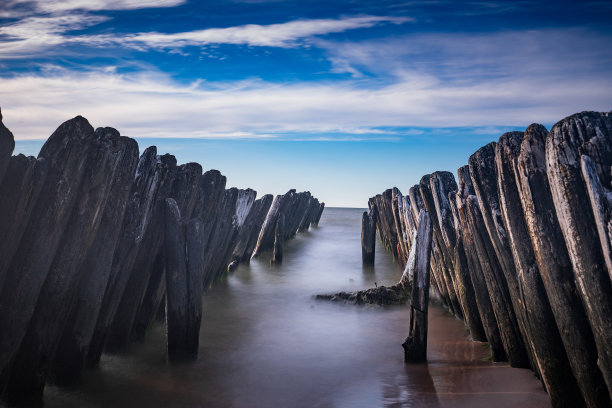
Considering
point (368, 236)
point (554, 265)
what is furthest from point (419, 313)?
point (368, 236)

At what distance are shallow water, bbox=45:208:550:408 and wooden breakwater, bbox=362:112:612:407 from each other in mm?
405

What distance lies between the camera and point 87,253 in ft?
11.7

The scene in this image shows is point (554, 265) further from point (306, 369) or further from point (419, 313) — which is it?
point (306, 369)

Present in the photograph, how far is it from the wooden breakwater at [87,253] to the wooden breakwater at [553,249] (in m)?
2.53

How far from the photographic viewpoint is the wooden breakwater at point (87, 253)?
303cm

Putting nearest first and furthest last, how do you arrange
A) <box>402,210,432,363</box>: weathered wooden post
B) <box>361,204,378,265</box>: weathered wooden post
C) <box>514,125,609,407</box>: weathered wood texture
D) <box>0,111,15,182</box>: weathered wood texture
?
<box>514,125,609,407</box>: weathered wood texture
<box>0,111,15,182</box>: weathered wood texture
<box>402,210,432,363</box>: weathered wooden post
<box>361,204,378,265</box>: weathered wooden post

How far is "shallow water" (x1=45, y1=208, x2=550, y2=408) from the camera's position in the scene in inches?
141

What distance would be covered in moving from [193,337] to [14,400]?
1494 millimetres

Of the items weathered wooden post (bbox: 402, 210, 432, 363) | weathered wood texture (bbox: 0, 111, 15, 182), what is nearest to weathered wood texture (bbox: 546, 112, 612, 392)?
weathered wooden post (bbox: 402, 210, 432, 363)

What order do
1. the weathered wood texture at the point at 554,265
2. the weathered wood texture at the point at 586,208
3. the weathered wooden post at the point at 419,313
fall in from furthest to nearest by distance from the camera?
the weathered wooden post at the point at 419,313 < the weathered wood texture at the point at 554,265 < the weathered wood texture at the point at 586,208

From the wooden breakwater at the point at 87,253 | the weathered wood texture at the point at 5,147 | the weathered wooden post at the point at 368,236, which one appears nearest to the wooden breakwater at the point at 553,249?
the wooden breakwater at the point at 87,253

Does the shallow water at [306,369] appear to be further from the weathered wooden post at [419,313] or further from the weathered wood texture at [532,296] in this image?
the weathered wood texture at [532,296]

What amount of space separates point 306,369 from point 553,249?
2486 mm

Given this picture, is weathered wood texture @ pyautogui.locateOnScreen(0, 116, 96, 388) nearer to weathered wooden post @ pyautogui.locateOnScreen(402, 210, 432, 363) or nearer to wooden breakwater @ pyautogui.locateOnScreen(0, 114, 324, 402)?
wooden breakwater @ pyautogui.locateOnScreen(0, 114, 324, 402)
